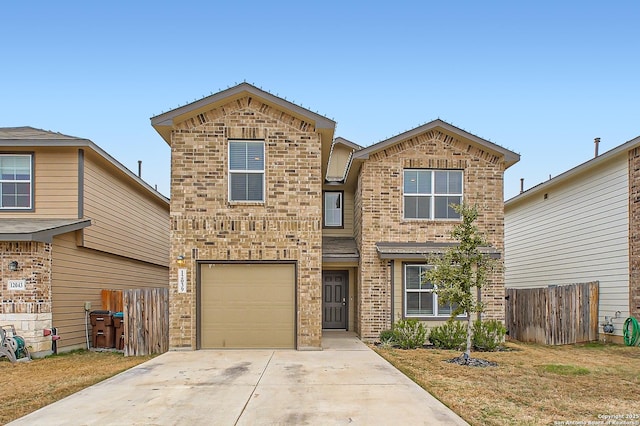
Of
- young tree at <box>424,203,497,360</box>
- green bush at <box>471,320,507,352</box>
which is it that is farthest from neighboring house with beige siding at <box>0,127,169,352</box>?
green bush at <box>471,320,507,352</box>

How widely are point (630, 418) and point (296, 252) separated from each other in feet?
25.3

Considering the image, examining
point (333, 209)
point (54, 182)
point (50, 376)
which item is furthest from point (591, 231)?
point (54, 182)

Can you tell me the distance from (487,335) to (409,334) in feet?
6.73

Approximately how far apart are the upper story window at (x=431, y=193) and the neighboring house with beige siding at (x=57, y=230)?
8.89 m

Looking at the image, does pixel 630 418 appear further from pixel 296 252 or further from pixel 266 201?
pixel 266 201

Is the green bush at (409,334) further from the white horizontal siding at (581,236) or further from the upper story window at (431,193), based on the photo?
the white horizontal siding at (581,236)

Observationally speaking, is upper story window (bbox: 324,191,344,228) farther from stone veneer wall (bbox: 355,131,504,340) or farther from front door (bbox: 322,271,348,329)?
stone veneer wall (bbox: 355,131,504,340)

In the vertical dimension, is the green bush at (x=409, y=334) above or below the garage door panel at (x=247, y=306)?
below

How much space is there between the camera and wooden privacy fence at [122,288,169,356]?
12422 mm

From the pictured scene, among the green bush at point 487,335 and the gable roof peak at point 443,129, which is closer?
the green bush at point 487,335

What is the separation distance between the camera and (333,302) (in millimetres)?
17172

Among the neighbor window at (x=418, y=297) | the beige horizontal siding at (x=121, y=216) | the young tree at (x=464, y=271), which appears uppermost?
the beige horizontal siding at (x=121, y=216)

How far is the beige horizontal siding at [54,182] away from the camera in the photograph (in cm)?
1341

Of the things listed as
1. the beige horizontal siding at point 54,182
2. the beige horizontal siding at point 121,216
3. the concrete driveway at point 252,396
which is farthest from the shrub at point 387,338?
the beige horizontal siding at point 54,182
